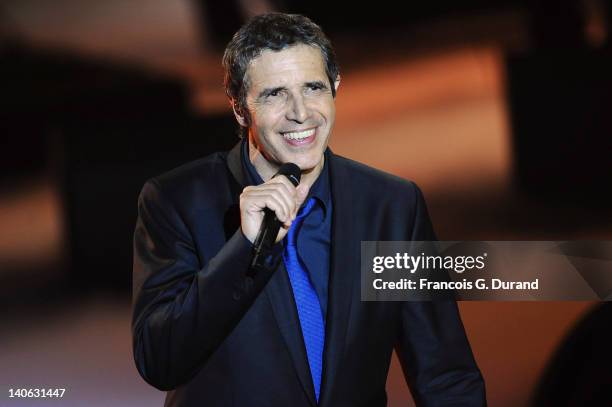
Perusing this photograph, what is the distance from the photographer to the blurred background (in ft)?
8.30

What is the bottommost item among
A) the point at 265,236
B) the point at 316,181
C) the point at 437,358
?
the point at 437,358

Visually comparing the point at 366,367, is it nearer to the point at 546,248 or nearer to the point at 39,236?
the point at 546,248

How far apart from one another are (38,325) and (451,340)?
149cm

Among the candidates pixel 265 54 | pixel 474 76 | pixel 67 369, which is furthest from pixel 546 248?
pixel 67 369

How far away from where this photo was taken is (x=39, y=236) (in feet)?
8.93

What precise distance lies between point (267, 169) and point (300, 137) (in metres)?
0.14

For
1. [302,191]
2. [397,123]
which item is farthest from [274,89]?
[397,123]

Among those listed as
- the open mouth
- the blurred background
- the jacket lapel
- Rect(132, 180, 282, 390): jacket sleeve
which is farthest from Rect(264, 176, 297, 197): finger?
the blurred background

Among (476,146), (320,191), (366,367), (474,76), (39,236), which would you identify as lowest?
(366,367)

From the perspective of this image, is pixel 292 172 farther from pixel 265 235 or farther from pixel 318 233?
pixel 318 233

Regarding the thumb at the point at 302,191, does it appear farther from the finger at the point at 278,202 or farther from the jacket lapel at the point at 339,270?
the finger at the point at 278,202

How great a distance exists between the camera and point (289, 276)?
1.79 m

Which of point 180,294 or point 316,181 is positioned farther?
point 316,181

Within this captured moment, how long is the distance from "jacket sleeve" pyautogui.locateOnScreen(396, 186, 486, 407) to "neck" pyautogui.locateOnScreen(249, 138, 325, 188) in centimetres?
37
